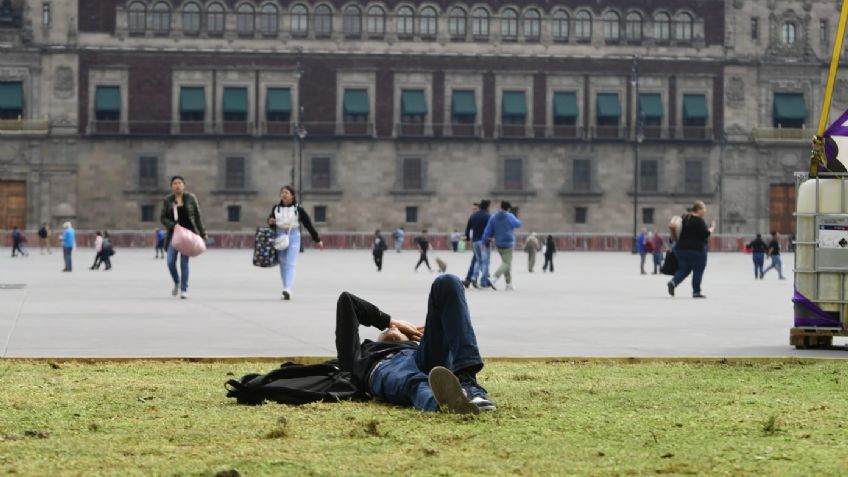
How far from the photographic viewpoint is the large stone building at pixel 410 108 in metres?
68.8

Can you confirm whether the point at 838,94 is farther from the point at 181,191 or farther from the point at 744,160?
the point at 181,191

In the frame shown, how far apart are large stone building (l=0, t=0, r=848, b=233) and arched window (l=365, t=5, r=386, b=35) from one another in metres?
0.07

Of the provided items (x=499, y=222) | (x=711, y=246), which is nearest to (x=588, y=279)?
(x=499, y=222)

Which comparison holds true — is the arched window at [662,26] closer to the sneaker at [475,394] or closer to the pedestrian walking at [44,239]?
the pedestrian walking at [44,239]

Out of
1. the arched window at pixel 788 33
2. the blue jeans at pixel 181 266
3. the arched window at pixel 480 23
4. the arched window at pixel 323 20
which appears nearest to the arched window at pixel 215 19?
the arched window at pixel 323 20

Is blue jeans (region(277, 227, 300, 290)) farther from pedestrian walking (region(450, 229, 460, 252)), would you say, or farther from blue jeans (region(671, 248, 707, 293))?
pedestrian walking (region(450, 229, 460, 252))

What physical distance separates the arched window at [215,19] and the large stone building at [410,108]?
0.27 feet

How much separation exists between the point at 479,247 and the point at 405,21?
1756 inches

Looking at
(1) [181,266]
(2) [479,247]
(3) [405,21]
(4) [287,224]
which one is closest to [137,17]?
(3) [405,21]

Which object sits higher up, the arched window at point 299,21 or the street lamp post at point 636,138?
the arched window at point 299,21

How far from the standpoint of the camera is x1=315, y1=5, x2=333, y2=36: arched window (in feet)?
232

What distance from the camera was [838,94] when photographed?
2911 inches

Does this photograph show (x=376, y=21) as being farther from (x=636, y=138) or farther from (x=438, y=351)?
(x=438, y=351)

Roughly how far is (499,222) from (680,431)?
743 inches
